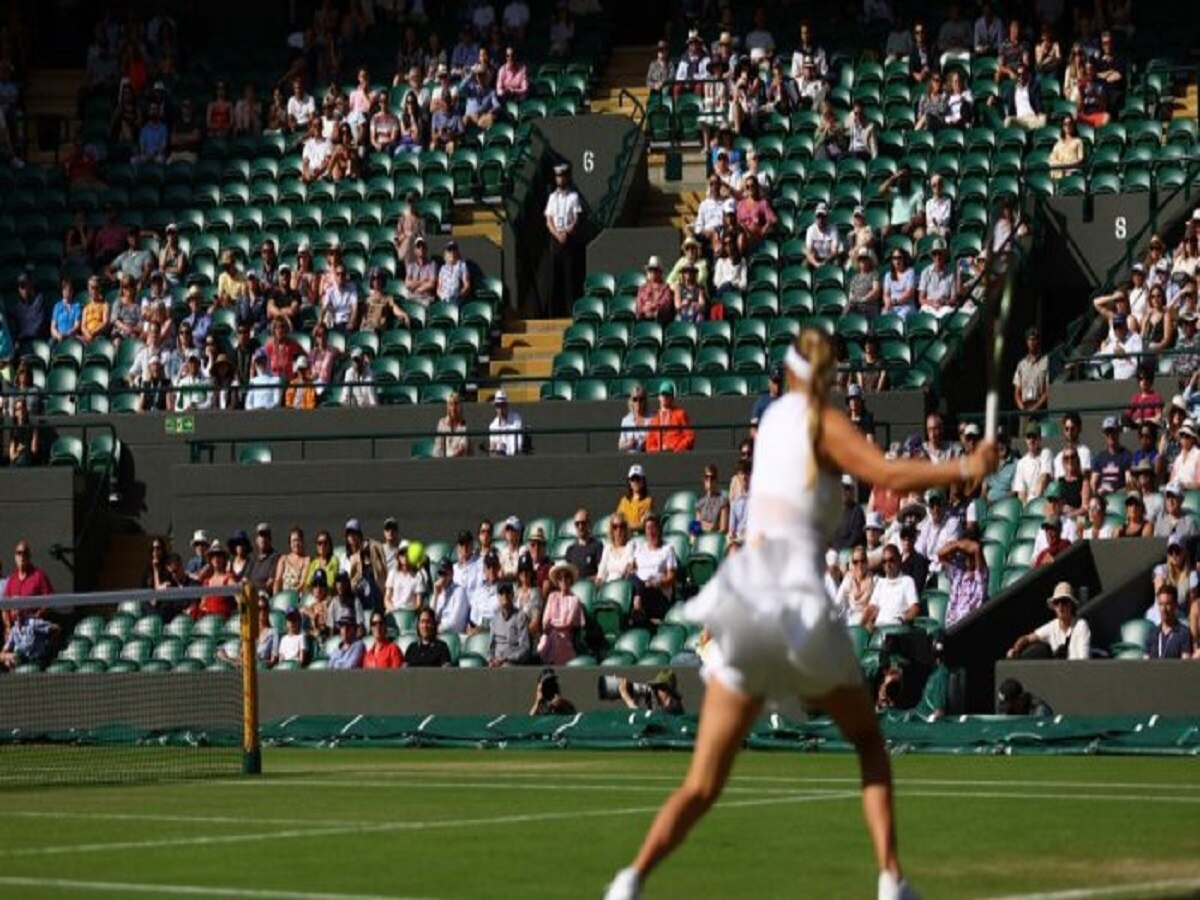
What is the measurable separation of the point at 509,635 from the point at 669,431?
390 cm

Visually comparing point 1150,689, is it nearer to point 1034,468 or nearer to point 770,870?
point 1034,468

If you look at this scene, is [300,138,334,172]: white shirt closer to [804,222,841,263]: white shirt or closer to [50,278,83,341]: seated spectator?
[50,278,83,341]: seated spectator

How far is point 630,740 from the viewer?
22.3 metres

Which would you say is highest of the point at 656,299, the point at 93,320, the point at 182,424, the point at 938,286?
the point at 93,320

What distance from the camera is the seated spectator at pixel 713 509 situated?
26.4 meters

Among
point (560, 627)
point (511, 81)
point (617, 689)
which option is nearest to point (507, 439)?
point (560, 627)

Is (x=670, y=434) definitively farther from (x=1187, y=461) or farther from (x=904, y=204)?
(x=1187, y=461)

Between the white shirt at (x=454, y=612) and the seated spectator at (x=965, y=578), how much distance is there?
5196 mm

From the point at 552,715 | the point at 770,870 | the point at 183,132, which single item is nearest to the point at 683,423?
the point at 552,715

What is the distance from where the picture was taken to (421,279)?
33.1 m

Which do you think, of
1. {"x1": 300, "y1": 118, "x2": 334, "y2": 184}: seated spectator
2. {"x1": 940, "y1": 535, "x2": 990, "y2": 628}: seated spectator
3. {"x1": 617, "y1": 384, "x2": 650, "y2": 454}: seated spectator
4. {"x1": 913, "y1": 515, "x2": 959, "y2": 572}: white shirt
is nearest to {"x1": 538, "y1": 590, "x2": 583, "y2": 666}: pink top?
{"x1": 913, "y1": 515, "x2": 959, "y2": 572}: white shirt

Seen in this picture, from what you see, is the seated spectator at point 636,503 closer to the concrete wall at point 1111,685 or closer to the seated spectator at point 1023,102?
the concrete wall at point 1111,685

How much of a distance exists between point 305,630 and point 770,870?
16.5 meters


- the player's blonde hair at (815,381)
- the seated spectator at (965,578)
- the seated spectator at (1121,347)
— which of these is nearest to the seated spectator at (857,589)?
the seated spectator at (965,578)
